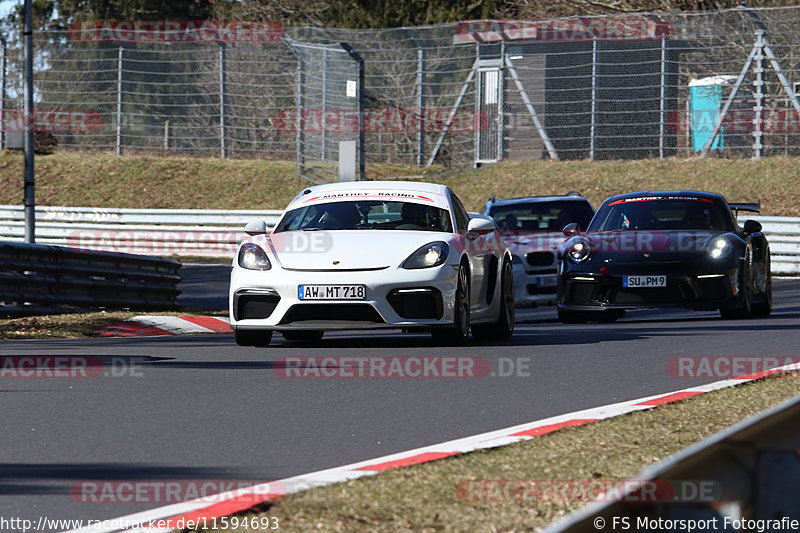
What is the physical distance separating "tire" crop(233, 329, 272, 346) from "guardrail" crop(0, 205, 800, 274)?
18.9 m

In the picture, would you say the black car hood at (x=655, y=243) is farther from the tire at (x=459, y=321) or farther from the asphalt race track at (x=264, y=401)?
the tire at (x=459, y=321)

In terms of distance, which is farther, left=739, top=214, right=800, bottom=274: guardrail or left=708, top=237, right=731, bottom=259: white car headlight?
left=739, top=214, right=800, bottom=274: guardrail

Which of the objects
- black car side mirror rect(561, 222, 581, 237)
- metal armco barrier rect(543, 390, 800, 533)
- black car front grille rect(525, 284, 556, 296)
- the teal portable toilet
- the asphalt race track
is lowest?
the asphalt race track

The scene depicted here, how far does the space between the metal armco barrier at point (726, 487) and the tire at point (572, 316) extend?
1179cm

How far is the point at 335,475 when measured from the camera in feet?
17.7

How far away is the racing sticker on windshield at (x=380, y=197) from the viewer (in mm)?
12023

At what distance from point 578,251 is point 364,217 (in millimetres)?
3755

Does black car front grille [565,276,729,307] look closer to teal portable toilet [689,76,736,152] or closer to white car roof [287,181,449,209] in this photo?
white car roof [287,181,449,209]

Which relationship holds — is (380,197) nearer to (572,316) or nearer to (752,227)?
(572,316)

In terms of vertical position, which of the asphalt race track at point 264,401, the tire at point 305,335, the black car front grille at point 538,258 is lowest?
the tire at point 305,335

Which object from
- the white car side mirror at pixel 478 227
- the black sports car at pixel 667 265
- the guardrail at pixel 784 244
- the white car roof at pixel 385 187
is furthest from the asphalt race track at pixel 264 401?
the guardrail at pixel 784 244

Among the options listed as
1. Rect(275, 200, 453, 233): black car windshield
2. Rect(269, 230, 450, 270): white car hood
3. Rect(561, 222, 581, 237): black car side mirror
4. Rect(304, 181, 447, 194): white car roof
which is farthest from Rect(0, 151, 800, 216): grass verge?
Rect(269, 230, 450, 270): white car hood

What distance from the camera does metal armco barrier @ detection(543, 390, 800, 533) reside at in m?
2.69

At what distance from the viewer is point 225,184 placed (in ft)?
124
